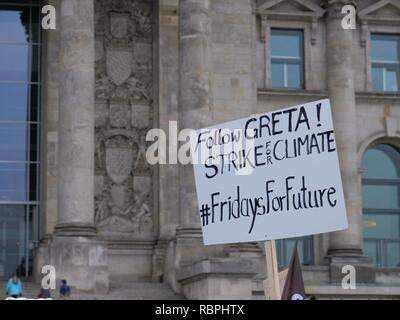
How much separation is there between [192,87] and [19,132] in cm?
655

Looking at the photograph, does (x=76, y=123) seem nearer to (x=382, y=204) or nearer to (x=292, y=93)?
(x=292, y=93)

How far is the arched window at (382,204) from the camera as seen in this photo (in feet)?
115

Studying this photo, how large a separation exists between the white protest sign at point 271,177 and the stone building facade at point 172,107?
17267 millimetres

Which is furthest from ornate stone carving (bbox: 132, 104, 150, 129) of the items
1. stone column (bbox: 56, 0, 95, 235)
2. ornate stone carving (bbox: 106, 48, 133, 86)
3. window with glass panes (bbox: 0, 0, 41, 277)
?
stone column (bbox: 56, 0, 95, 235)

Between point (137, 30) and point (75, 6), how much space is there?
Result: 4.63 metres

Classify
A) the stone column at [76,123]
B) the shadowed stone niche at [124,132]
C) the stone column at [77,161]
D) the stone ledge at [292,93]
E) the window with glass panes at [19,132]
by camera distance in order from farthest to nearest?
the stone ledge at [292,93] < the shadowed stone niche at [124,132] < the window with glass panes at [19,132] < the stone column at [76,123] < the stone column at [77,161]

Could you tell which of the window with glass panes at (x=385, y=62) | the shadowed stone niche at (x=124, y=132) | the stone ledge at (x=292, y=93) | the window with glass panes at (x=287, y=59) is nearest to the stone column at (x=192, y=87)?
the shadowed stone niche at (x=124, y=132)

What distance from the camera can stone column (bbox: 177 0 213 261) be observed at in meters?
29.9

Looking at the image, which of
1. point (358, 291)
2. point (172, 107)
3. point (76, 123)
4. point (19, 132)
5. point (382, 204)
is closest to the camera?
point (76, 123)

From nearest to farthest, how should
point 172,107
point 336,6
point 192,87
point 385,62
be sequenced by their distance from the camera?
point 192,87, point 172,107, point 336,6, point 385,62

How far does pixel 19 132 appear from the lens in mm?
33312

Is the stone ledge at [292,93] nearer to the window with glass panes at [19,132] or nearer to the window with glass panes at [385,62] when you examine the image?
the window with glass panes at [385,62]

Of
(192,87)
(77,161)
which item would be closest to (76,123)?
(77,161)

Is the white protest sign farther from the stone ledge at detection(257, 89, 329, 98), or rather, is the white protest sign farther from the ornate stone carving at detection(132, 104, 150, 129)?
the stone ledge at detection(257, 89, 329, 98)
